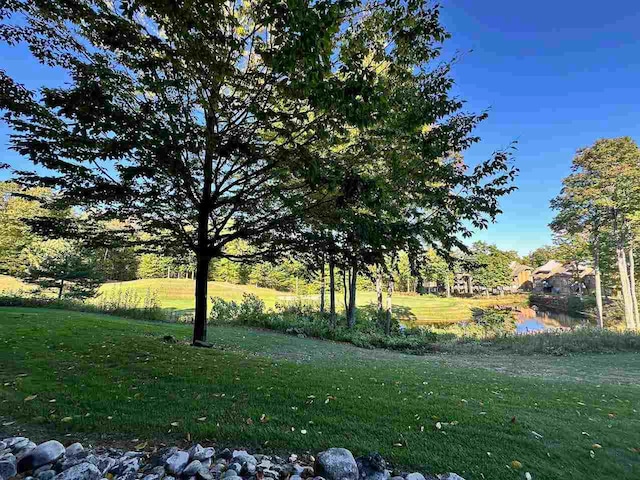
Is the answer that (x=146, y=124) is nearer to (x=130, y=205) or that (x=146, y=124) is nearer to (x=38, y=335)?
(x=130, y=205)

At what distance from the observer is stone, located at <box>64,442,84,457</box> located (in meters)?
2.34

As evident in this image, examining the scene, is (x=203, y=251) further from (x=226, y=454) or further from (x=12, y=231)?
(x=12, y=231)

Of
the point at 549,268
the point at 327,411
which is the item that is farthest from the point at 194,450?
the point at 549,268

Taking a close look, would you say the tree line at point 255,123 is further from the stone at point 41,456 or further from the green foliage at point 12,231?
the green foliage at point 12,231

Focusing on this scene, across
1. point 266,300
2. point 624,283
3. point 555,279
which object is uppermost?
point 555,279

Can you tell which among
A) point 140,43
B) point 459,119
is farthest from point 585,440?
point 140,43

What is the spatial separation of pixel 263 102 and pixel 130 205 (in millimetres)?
2832

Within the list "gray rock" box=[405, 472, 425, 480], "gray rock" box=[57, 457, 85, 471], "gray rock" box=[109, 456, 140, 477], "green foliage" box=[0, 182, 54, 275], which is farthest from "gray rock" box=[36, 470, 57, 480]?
"green foliage" box=[0, 182, 54, 275]

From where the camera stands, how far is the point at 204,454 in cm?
236

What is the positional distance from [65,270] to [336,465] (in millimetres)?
18864

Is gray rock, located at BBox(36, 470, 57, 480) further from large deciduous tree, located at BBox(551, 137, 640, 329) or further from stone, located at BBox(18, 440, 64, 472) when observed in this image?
large deciduous tree, located at BBox(551, 137, 640, 329)

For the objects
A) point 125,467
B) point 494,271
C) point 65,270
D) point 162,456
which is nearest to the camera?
point 125,467

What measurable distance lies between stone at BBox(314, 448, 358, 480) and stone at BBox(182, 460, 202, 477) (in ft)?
2.60

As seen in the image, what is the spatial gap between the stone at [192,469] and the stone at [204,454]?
0.10 meters
